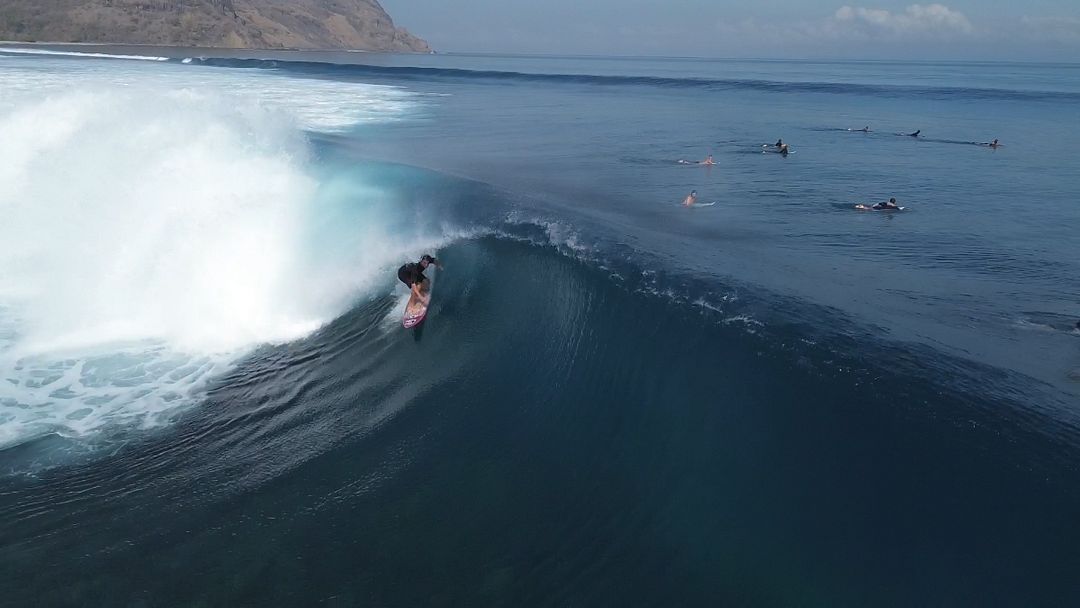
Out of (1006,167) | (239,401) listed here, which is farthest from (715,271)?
(1006,167)

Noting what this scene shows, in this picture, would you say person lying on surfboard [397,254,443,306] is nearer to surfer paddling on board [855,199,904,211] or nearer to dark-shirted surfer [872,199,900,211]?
surfer paddling on board [855,199,904,211]

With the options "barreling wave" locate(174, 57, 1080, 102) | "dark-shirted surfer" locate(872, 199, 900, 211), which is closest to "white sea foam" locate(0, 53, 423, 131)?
"barreling wave" locate(174, 57, 1080, 102)

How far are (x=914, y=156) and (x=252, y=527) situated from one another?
145 feet

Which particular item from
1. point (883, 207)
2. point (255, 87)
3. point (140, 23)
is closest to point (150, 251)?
point (883, 207)

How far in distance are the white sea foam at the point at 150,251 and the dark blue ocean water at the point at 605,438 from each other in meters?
0.38

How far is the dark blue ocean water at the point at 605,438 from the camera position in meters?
8.68

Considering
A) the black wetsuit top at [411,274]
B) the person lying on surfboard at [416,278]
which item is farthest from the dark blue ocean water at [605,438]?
the black wetsuit top at [411,274]

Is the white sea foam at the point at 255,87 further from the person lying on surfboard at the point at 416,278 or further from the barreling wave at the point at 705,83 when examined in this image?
the person lying on surfboard at the point at 416,278

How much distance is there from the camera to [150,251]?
1964 cm

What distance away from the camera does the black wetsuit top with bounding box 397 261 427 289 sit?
16297 mm

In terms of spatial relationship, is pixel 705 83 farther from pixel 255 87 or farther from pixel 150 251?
pixel 150 251

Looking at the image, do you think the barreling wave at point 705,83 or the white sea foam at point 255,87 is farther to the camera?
the barreling wave at point 705,83

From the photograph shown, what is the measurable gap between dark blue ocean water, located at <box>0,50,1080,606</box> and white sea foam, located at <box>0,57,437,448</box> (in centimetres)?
38

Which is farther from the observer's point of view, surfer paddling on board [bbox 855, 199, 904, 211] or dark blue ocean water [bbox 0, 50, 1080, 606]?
surfer paddling on board [bbox 855, 199, 904, 211]
